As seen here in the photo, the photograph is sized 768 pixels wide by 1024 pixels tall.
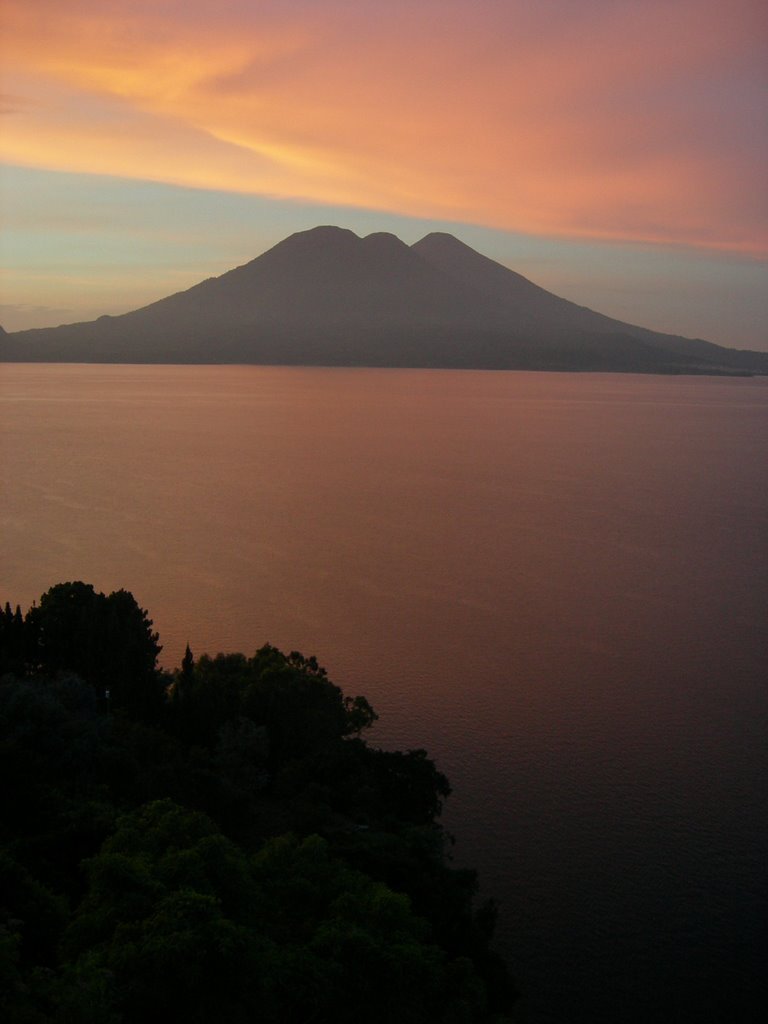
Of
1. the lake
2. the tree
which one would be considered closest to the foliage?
the tree

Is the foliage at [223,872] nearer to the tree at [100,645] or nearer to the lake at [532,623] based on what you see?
the tree at [100,645]

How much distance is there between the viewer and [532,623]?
2955 cm

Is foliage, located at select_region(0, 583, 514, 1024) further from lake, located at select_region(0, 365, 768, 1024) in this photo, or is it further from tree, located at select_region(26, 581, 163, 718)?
lake, located at select_region(0, 365, 768, 1024)

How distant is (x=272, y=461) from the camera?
6569 centimetres

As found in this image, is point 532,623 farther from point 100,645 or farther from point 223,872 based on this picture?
point 223,872

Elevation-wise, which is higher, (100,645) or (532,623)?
(100,645)

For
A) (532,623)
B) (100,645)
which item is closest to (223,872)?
(100,645)

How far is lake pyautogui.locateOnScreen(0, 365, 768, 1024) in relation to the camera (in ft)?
51.2

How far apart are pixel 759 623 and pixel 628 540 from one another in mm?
12081

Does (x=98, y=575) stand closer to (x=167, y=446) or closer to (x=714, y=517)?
(x=714, y=517)

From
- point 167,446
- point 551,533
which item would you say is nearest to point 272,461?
point 167,446

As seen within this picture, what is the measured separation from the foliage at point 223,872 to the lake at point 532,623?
2.54m

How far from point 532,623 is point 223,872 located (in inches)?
790

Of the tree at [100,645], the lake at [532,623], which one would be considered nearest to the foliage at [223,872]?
the tree at [100,645]
